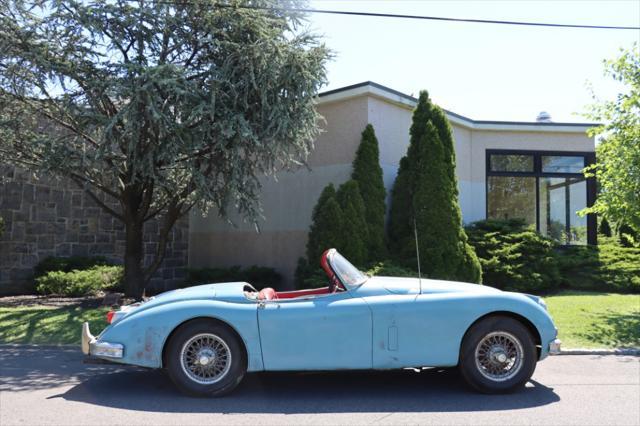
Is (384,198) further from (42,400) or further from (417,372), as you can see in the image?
(42,400)

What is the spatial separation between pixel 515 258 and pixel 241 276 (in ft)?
21.4

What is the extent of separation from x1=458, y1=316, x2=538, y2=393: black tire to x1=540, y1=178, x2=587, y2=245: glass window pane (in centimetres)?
1158

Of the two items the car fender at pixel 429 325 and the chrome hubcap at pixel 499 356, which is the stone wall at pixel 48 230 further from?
the chrome hubcap at pixel 499 356

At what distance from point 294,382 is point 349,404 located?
0.99 meters

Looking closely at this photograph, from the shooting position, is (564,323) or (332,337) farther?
(564,323)

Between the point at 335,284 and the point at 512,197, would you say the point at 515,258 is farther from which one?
the point at 335,284

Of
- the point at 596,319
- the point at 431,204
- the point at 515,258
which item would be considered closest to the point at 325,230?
the point at 431,204

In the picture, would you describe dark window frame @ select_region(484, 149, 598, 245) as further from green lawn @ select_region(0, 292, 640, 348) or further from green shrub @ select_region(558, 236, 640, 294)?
green lawn @ select_region(0, 292, 640, 348)

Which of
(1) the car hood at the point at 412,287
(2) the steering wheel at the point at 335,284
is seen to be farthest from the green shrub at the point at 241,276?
(1) the car hood at the point at 412,287

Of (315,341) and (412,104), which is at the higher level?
(412,104)

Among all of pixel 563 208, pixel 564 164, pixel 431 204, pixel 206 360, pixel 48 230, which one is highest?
pixel 564 164

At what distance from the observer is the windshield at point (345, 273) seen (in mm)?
5586

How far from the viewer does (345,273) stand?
18.6 ft

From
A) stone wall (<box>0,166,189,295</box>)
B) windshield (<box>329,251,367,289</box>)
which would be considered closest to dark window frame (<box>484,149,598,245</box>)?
stone wall (<box>0,166,189,295</box>)
